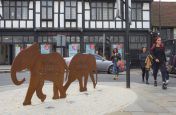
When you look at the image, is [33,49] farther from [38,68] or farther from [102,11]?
[102,11]

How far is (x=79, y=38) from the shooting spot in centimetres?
4500

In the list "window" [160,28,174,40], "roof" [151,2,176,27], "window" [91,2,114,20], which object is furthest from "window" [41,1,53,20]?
"window" [160,28,174,40]

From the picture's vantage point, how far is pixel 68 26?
44.6m

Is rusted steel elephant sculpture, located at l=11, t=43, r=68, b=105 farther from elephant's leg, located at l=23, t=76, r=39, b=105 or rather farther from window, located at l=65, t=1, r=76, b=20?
window, located at l=65, t=1, r=76, b=20

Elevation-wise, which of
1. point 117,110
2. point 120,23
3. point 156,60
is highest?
point 120,23

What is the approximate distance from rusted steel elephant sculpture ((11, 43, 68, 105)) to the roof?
3899cm

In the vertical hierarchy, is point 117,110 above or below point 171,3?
below

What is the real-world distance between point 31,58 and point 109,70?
71.1ft

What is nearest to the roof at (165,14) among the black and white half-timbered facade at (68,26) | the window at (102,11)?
the black and white half-timbered facade at (68,26)

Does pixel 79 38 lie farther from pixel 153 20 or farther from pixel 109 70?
pixel 109 70

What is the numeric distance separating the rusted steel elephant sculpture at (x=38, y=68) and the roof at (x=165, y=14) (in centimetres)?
3899

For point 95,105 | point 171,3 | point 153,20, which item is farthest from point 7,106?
point 171,3

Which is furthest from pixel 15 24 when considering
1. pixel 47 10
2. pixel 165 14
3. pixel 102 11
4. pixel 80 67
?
pixel 80 67

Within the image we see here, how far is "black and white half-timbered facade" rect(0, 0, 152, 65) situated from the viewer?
44000 mm
